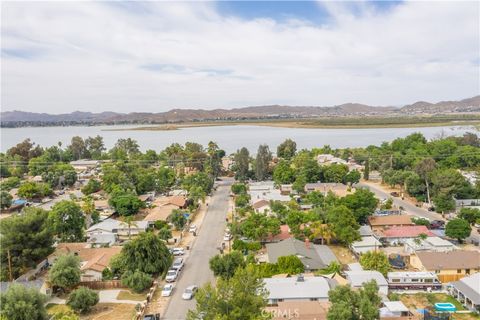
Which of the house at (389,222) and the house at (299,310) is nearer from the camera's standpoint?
the house at (299,310)

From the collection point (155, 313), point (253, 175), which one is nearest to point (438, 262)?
point (155, 313)

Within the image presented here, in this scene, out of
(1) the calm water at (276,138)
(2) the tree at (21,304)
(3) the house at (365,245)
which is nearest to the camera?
(2) the tree at (21,304)

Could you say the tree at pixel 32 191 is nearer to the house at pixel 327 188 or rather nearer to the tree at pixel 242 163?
the tree at pixel 242 163

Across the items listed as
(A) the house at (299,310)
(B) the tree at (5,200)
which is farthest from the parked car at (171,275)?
(B) the tree at (5,200)

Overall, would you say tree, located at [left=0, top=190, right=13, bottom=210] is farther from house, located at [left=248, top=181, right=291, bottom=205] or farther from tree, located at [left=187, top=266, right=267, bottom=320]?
tree, located at [left=187, top=266, right=267, bottom=320]

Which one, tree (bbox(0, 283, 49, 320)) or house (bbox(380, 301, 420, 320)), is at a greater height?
tree (bbox(0, 283, 49, 320))

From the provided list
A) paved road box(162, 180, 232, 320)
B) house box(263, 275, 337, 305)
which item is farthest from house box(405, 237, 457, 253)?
paved road box(162, 180, 232, 320)
